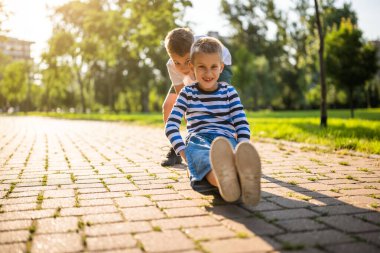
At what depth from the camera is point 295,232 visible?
7.40 feet

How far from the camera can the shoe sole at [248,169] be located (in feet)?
8.14

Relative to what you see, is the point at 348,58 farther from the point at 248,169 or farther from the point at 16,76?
the point at 16,76

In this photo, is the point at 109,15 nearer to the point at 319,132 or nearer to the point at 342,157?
the point at 319,132

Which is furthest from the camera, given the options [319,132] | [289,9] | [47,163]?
[289,9]

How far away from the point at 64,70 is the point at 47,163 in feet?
117

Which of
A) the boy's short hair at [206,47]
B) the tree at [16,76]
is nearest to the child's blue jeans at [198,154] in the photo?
the boy's short hair at [206,47]

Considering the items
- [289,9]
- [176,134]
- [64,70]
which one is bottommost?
[176,134]

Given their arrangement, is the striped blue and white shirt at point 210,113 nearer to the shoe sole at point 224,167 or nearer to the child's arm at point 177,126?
the child's arm at point 177,126

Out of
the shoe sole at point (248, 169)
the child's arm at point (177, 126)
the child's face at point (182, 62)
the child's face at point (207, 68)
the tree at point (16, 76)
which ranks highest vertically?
the tree at point (16, 76)

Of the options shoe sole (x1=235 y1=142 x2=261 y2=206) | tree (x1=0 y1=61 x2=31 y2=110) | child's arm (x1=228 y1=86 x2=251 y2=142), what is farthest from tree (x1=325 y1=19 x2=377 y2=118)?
tree (x1=0 y1=61 x2=31 y2=110)

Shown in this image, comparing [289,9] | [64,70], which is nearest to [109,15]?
[64,70]

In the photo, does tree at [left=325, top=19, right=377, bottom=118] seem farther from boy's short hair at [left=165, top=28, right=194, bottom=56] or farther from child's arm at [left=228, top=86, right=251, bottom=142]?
child's arm at [left=228, top=86, right=251, bottom=142]

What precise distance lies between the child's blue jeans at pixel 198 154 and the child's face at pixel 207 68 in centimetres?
43

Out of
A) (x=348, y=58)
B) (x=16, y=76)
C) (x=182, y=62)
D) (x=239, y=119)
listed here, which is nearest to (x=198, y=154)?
(x=239, y=119)
